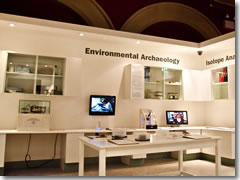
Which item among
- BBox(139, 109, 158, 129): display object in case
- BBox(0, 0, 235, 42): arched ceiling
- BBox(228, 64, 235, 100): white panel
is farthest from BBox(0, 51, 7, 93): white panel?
BBox(228, 64, 235, 100): white panel

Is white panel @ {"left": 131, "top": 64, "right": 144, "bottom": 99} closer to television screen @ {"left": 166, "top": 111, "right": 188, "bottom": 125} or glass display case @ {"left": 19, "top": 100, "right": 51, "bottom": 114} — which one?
television screen @ {"left": 166, "top": 111, "right": 188, "bottom": 125}

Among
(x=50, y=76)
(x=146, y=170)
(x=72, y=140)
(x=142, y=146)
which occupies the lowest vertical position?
(x=146, y=170)

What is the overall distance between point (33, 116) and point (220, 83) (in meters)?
4.35

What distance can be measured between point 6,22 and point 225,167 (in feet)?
17.3

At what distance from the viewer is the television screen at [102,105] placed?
485 cm

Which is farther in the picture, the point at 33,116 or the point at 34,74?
the point at 34,74

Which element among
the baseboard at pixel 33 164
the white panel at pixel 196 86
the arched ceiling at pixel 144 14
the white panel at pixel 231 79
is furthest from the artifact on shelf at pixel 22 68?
the white panel at pixel 231 79

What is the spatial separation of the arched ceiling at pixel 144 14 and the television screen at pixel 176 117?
205 cm

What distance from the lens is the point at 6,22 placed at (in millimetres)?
3965

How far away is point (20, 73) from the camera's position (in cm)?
420

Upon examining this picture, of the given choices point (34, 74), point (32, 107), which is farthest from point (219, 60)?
point (32, 107)

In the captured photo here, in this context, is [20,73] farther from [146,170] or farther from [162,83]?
[162,83]

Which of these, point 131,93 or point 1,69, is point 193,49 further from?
point 1,69

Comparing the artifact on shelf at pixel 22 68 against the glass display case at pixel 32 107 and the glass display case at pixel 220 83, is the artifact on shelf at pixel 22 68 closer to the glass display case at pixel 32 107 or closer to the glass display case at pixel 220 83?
the glass display case at pixel 32 107
